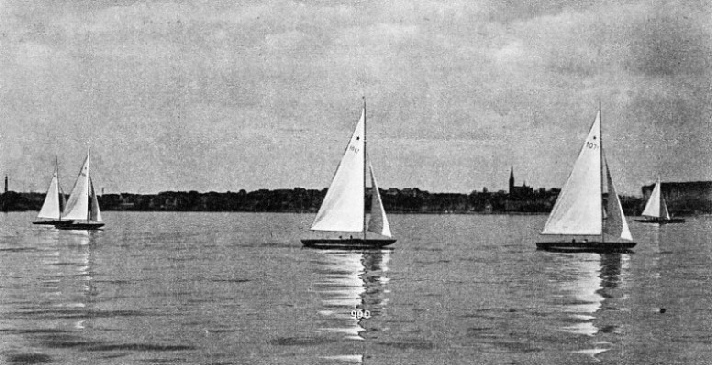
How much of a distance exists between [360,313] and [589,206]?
1377 inches

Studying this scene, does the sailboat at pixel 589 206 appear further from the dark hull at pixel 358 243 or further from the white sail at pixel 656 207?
the white sail at pixel 656 207

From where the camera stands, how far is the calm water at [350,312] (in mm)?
25328

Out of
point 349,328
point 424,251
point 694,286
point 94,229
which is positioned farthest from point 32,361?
point 94,229

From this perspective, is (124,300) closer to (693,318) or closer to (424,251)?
(693,318)

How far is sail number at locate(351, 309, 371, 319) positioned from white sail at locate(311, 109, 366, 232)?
31.2 metres

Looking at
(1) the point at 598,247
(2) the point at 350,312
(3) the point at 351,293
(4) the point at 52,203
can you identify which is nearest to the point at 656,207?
(4) the point at 52,203

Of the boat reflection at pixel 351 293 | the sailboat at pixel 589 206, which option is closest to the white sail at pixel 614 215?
the sailboat at pixel 589 206

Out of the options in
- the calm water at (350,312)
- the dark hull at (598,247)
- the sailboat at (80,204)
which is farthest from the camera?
the sailboat at (80,204)

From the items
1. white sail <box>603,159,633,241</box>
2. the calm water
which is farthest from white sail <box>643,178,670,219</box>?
the calm water

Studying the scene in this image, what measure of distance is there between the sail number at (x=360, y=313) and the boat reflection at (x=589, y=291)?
250 inches

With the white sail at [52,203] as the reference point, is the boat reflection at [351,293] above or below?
below

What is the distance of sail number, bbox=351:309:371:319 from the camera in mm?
31922

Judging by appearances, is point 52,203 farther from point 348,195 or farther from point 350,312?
point 350,312

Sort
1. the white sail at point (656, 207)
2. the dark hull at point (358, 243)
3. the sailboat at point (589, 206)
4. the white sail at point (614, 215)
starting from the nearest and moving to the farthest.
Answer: the white sail at point (614, 215)
the sailboat at point (589, 206)
the dark hull at point (358, 243)
the white sail at point (656, 207)
